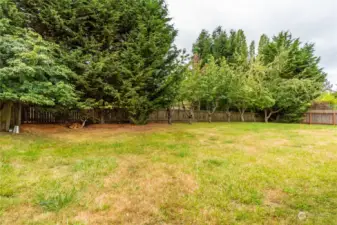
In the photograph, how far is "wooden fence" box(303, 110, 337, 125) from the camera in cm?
1529

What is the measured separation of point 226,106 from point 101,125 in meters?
10.2

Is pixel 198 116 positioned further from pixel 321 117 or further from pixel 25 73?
pixel 25 73

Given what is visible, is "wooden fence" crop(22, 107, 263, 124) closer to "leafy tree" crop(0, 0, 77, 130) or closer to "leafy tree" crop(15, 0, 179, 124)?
"leafy tree" crop(15, 0, 179, 124)

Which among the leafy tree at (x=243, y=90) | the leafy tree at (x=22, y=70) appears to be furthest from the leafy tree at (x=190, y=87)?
the leafy tree at (x=22, y=70)

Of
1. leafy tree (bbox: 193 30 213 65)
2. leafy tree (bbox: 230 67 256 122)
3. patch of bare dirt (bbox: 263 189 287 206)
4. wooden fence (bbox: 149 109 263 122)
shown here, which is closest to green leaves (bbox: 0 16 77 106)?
patch of bare dirt (bbox: 263 189 287 206)

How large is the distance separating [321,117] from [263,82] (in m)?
5.98

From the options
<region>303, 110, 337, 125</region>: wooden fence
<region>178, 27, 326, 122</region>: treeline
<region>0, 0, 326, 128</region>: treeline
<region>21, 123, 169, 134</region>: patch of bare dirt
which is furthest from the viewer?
<region>303, 110, 337, 125</region>: wooden fence

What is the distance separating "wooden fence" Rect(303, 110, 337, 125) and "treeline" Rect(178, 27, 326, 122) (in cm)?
90

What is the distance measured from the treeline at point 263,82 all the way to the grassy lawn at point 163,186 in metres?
7.08

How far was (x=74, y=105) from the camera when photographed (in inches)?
291

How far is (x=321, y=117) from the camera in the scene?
15.8 metres

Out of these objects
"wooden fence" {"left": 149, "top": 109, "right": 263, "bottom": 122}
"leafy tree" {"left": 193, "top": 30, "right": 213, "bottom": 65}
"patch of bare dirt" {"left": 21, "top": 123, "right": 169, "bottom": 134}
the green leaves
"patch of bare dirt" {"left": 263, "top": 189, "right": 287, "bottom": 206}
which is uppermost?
"leafy tree" {"left": 193, "top": 30, "right": 213, "bottom": 65}

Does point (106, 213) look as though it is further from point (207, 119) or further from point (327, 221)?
point (207, 119)

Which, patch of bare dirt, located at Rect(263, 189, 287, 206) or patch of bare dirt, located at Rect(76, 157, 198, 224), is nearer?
patch of bare dirt, located at Rect(76, 157, 198, 224)
